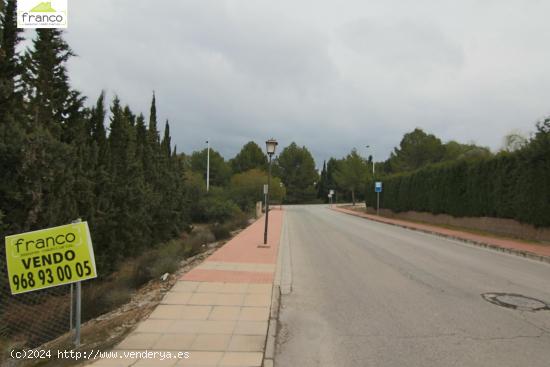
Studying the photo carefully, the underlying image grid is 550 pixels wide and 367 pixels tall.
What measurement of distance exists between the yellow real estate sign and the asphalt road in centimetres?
282

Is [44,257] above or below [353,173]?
below

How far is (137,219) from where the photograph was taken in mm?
16906

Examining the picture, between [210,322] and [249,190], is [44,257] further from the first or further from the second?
[249,190]

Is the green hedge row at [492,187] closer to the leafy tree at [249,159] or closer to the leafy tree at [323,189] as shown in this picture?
the leafy tree at [249,159]

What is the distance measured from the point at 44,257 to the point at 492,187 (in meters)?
21.0

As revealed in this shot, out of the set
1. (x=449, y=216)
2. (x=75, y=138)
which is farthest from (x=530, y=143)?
(x=75, y=138)

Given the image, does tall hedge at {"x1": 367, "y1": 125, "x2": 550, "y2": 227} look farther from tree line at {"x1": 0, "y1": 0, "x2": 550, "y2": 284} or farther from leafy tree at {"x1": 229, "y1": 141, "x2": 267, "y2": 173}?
leafy tree at {"x1": 229, "y1": 141, "x2": 267, "y2": 173}

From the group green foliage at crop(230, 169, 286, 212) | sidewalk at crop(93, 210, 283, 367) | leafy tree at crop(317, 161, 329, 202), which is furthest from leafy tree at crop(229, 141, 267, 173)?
sidewalk at crop(93, 210, 283, 367)

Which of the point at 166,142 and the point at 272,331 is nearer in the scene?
the point at 272,331

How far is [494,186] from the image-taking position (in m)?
20.3

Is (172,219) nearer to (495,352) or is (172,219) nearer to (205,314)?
(205,314)

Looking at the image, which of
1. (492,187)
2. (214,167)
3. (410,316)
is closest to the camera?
(410,316)

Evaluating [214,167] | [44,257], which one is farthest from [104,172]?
[214,167]

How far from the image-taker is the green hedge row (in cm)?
1686
